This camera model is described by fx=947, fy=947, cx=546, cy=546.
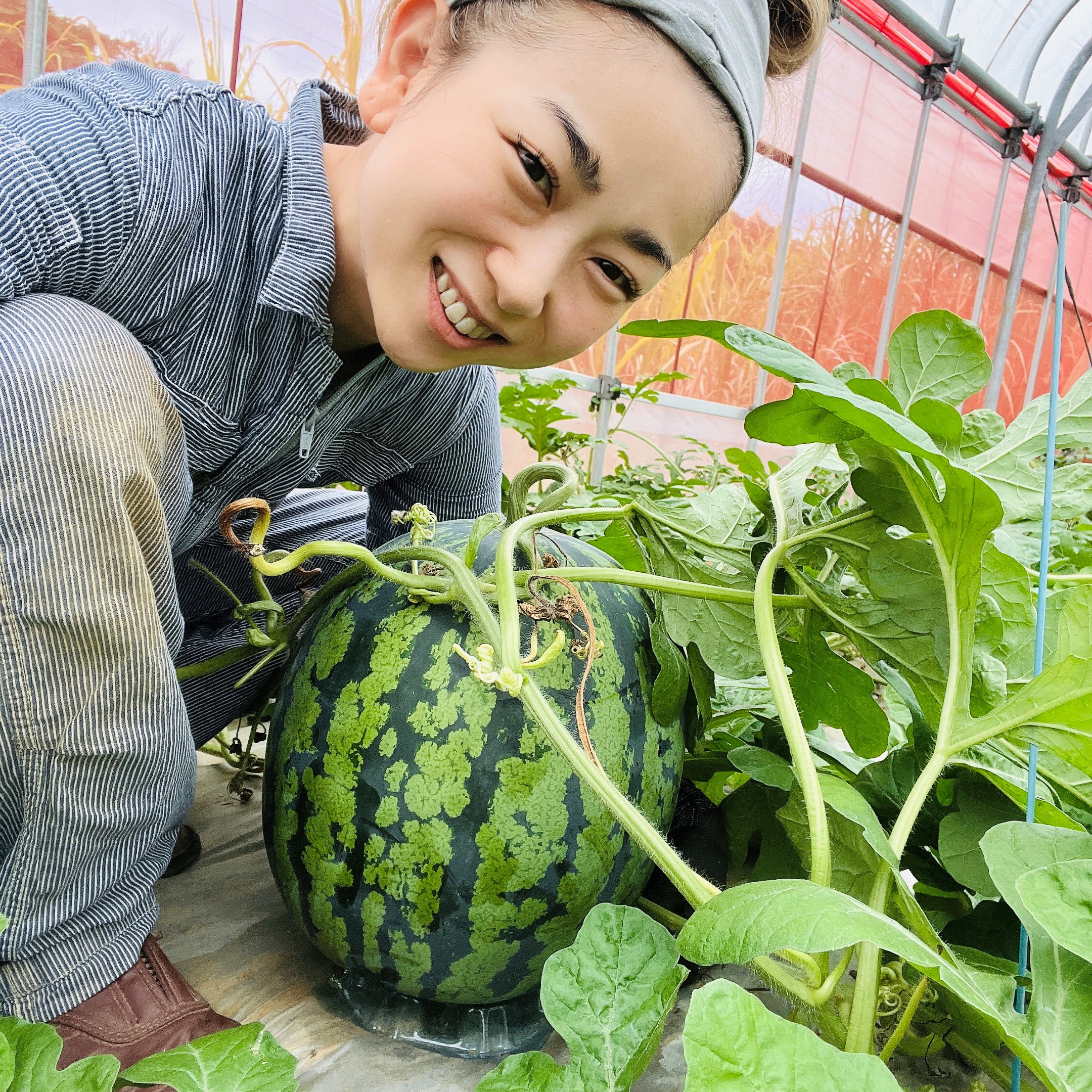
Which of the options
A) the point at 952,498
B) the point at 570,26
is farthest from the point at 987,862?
the point at 570,26

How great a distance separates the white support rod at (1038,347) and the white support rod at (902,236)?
2866mm

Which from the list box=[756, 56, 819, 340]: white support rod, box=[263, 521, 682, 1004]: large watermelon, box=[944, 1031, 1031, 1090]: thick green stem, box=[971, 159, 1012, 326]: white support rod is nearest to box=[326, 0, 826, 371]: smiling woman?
box=[263, 521, 682, 1004]: large watermelon

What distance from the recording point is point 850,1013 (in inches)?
26.9

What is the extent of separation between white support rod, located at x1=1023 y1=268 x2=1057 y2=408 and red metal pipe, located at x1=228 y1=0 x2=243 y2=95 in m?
8.36

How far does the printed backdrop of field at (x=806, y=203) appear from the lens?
2.58 m

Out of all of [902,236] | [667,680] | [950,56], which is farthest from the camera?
[902,236]

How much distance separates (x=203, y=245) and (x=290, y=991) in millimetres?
822

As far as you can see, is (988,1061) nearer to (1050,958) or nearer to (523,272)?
(1050,958)

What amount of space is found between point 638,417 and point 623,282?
170 inches

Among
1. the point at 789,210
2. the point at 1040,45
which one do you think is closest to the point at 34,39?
the point at 789,210

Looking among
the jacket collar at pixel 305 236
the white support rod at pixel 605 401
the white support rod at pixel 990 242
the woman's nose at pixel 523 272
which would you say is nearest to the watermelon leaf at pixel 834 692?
the woman's nose at pixel 523 272

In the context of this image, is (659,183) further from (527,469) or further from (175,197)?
(175,197)

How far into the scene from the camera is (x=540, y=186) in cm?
93

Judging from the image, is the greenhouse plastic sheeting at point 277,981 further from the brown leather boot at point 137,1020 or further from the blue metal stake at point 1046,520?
the blue metal stake at point 1046,520
